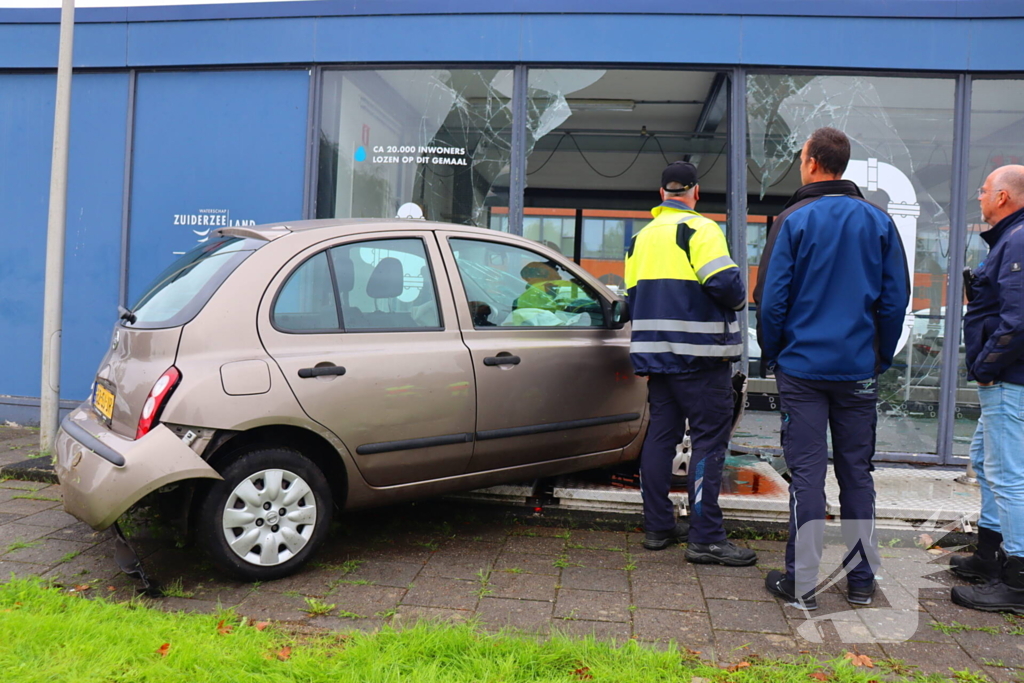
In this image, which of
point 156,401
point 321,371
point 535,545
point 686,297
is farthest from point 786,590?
point 156,401

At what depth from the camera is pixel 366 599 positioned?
3377 millimetres

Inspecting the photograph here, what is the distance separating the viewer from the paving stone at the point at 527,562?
3.80m

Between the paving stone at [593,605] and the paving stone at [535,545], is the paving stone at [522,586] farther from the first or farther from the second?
the paving stone at [535,545]

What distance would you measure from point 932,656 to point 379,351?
2.65 metres

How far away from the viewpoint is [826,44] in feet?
19.9

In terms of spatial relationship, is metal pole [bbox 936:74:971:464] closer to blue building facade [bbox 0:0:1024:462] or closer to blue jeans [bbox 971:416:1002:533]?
blue building facade [bbox 0:0:1024:462]

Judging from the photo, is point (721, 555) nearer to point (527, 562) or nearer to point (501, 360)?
point (527, 562)

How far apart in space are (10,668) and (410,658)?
133cm

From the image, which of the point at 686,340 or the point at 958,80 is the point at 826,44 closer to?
the point at 958,80

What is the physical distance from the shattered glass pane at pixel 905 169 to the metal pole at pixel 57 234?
5.15 meters

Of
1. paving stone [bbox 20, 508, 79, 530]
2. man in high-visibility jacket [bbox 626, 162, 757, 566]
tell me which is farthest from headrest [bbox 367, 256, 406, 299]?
paving stone [bbox 20, 508, 79, 530]

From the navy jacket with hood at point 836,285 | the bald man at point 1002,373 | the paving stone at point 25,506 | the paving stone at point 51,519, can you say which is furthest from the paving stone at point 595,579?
the paving stone at point 25,506

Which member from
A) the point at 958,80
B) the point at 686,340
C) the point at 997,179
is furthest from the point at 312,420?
the point at 958,80

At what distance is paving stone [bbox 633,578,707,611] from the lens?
3379 millimetres
